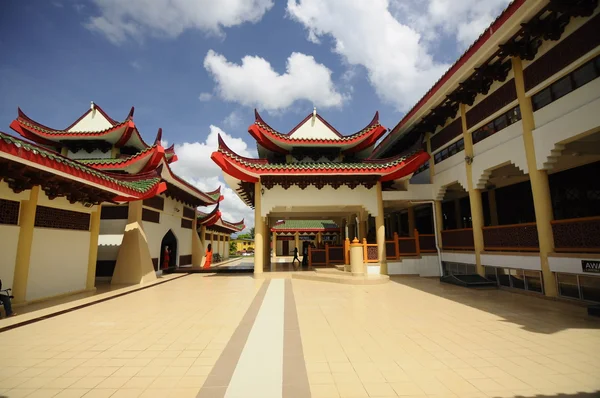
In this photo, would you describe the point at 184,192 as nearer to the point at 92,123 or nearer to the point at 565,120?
the point at 92,123

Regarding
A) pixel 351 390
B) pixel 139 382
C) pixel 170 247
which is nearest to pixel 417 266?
pixel 351 390

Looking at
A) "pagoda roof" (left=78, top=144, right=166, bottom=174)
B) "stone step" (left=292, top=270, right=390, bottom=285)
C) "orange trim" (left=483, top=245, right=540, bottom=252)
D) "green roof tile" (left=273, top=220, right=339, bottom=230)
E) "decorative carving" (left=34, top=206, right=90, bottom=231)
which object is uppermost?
"pagoda roof" (left=78, top=144, right=166, bottom=174)

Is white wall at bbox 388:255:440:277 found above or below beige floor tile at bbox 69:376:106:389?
above

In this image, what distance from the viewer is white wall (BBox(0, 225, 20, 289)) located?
7039 millimetres

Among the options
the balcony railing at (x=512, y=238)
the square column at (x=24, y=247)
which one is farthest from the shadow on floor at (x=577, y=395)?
the square column at (x=24, y=247)

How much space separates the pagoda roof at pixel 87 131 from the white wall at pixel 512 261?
1521 cm

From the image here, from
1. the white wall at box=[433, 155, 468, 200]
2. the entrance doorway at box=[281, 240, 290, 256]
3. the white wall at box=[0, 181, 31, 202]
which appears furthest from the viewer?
the entrance doorway at box=[281, 240, 290, 256]

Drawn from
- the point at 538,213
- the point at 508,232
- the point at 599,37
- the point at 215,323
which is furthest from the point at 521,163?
the point at 215,323

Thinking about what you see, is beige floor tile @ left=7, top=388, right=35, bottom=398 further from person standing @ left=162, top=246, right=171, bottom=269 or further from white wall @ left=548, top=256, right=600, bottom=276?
person standing @ left=162, top=246, right=171, bottom=269

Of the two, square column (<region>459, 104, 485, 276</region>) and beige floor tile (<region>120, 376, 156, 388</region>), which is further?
square column (<region>459, 104, 485, 276</region>)

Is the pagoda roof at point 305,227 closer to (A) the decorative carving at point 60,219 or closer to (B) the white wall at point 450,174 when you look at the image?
(B) the white wall at point 450,174

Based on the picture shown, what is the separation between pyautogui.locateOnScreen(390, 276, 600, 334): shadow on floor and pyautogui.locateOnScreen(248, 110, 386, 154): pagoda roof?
7.23 meters

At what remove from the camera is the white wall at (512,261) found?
802cm

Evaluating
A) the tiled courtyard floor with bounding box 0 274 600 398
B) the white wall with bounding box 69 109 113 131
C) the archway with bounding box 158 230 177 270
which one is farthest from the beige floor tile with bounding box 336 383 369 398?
the white wall with bounding box 69 109 113 131
